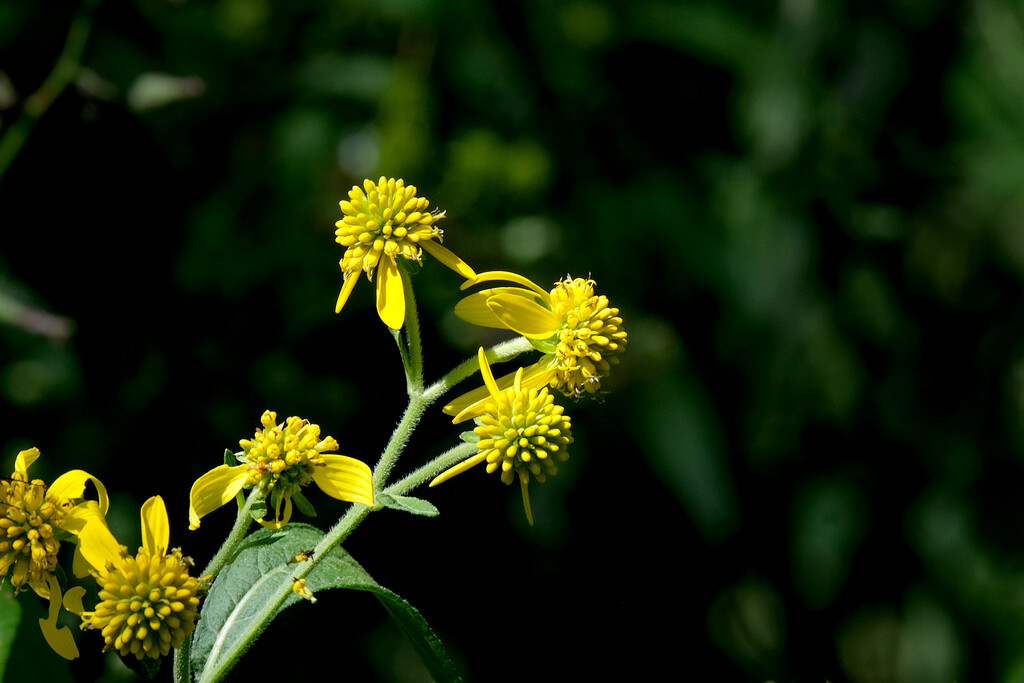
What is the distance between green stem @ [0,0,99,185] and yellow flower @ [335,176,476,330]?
91 centimetres

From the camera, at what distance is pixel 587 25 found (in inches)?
112

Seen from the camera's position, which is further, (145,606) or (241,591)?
(241,591)

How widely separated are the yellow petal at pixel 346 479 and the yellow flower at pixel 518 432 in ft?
0.33

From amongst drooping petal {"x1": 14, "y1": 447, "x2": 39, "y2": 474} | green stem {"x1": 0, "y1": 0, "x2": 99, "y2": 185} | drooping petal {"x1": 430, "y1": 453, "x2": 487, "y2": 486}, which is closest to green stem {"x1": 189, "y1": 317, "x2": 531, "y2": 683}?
drooping petal {"x1": 430, "y1": 453, "x2": 487, "y2": 486}

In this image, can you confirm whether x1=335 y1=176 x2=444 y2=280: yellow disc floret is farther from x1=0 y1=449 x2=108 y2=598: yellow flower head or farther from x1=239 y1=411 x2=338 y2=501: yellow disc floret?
x1=0 y1=449 x2=108 y2=598: yellow flower head

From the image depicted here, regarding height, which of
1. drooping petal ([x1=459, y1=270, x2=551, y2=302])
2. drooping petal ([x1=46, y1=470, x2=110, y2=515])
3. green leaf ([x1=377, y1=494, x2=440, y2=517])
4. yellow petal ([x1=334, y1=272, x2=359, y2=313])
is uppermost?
drooping petal ([x1=459, y1=270, x2=551, y2=302])

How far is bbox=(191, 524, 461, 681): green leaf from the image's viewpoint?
1.24 metres

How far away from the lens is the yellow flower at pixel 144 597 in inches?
44.3

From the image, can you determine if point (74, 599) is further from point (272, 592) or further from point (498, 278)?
point (498, 278)

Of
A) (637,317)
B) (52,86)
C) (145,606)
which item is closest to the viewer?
(145,606)

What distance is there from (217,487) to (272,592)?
239 millimetres

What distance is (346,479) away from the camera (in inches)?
48.8

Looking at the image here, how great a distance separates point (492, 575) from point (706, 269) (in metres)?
1.14

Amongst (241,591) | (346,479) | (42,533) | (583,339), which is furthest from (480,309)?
(42,533)
